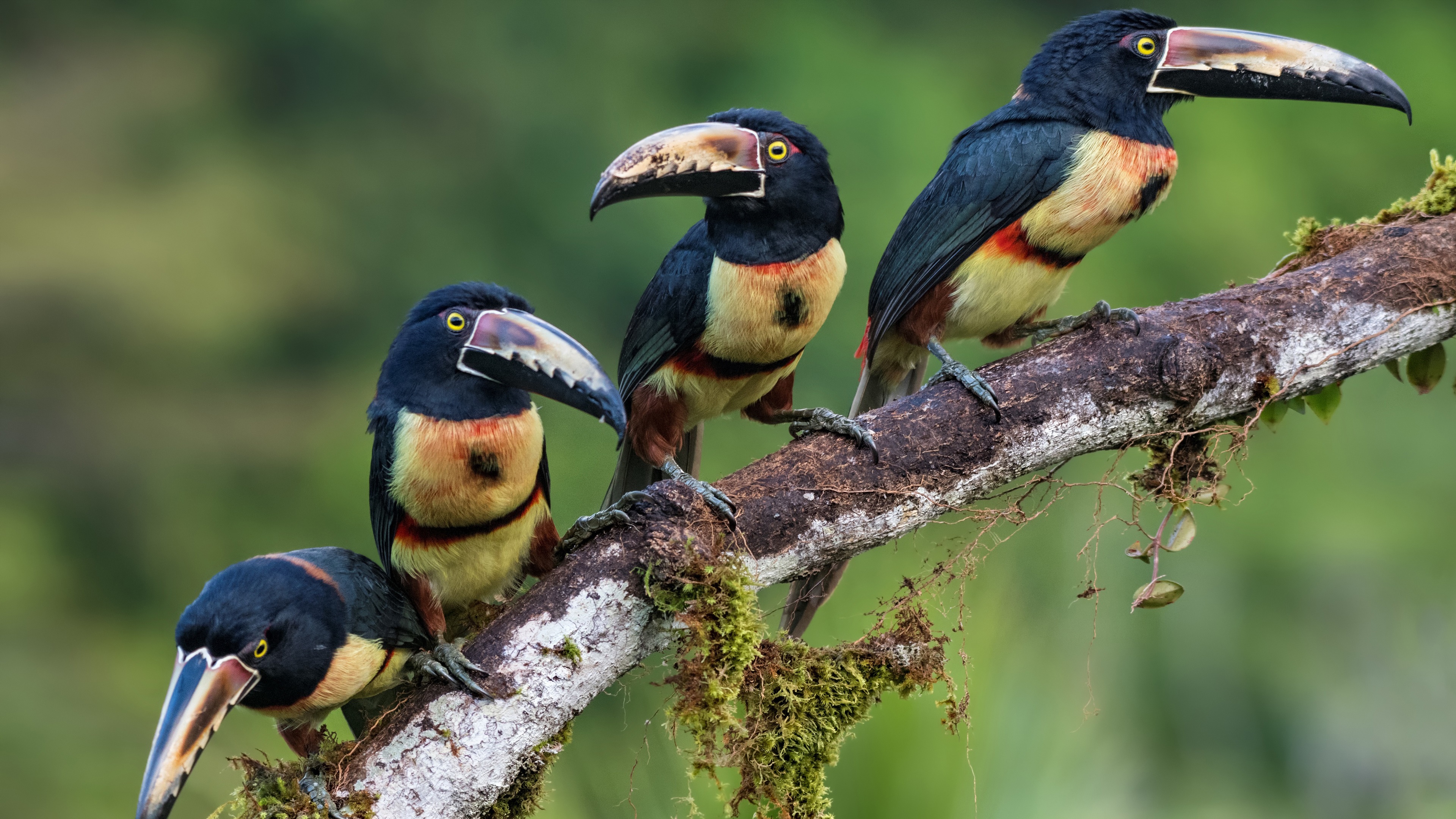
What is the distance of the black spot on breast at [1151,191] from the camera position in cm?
229

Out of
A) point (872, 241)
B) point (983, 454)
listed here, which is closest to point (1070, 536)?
point (983, 454)

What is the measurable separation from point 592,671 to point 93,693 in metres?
3.25

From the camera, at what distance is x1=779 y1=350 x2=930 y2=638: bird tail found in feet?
7.53

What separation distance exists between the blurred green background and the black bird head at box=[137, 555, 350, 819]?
5.48 ft

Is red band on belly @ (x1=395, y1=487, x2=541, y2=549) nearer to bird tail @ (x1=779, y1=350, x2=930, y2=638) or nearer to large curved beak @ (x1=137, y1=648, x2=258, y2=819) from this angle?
large curved beak @ (x1=137, y1=648, x2=258, y2=819)

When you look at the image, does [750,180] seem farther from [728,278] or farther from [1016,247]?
[1016,247]

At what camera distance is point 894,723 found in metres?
2.42

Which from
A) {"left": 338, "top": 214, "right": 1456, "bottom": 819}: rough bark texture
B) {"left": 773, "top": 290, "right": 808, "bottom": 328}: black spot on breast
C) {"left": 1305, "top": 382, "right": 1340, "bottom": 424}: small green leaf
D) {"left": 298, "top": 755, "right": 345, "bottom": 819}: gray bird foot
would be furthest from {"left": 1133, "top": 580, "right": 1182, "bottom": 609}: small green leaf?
{"left": 298, "top": 755, "right": 345, "bottom": 819}: gray bird foot

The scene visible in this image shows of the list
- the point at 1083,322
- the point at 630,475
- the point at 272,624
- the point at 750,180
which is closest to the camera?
the point at 272,624

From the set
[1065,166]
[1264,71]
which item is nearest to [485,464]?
[1065,166]

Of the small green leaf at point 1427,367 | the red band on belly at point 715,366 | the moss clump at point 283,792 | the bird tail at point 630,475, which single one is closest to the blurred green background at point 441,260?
the bird tail at point 630,475

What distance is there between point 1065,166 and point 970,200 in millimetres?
191

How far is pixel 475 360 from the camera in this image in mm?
2020

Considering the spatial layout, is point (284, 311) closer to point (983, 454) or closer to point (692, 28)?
point (692, 28)
